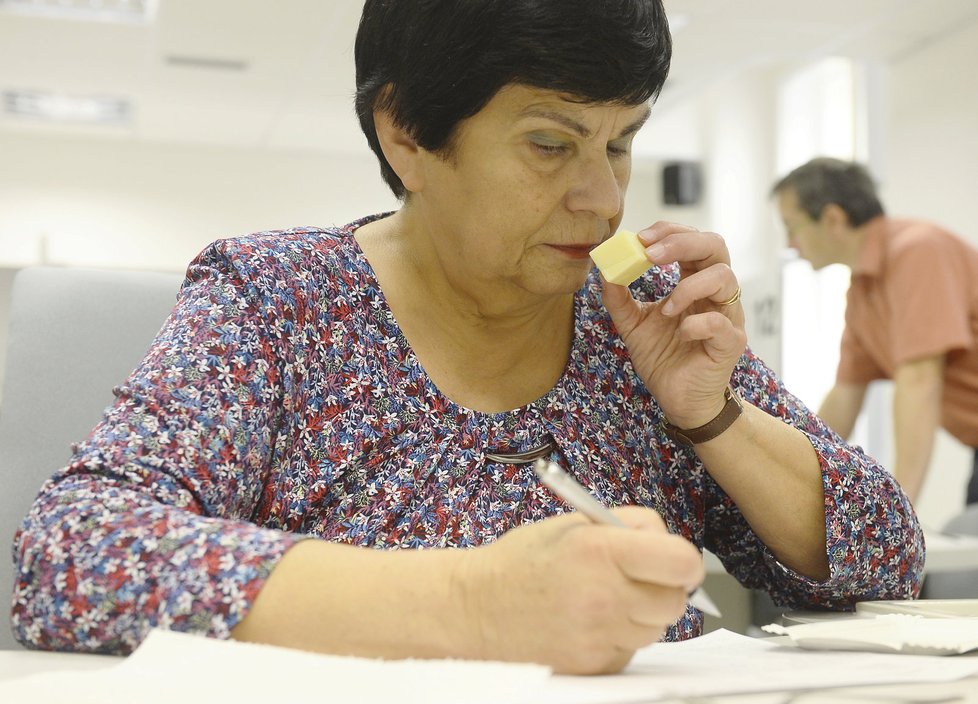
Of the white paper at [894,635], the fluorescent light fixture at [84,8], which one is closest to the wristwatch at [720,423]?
the white paper at [894,635]

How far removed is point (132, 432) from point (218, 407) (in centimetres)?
9

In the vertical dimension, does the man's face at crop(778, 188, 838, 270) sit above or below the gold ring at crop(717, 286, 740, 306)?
above

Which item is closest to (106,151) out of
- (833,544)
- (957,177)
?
(957,177)

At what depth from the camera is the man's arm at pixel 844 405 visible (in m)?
3.27

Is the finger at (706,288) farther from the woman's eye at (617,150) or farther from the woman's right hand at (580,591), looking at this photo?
the woman's right hand at (580,591)

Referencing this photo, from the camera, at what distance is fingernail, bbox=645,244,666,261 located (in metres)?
1.05

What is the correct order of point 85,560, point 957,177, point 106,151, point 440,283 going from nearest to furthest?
1. point 85,560
2. point 440,283
3. point 957,177
4. point 106,151

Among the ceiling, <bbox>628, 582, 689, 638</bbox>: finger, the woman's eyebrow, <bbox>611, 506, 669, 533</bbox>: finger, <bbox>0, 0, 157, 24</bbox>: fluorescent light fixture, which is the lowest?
<bbox>628, 582, 689, 638</bbox>: finger

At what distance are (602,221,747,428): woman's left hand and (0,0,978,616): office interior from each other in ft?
7.81

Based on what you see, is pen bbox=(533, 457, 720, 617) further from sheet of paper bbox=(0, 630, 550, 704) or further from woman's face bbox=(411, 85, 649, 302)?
woman's face bbox=(411, 85, 649, 302)

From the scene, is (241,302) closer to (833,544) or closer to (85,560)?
(85,560)

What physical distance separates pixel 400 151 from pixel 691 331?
0.36 metres

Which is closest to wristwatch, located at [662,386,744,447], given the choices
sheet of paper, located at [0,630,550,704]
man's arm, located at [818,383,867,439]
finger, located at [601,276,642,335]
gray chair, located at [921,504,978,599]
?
finger, located at [601,276,642,335]

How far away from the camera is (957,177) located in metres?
4.84
